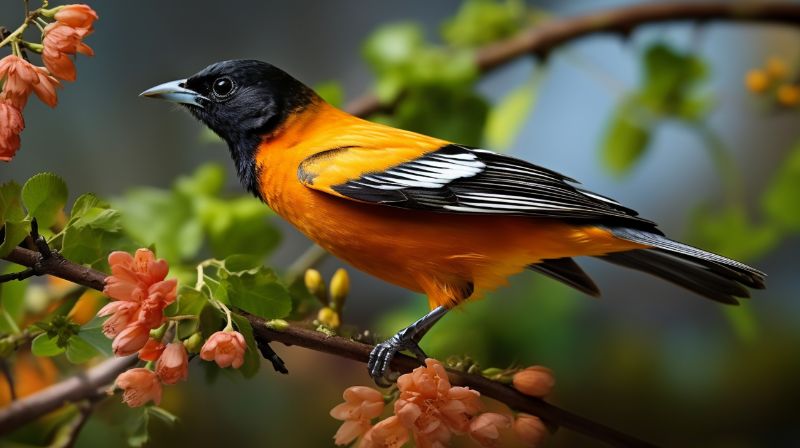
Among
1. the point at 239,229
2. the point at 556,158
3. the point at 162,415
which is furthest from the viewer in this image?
the point at 556,158

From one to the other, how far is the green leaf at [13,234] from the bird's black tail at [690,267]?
1.18ft

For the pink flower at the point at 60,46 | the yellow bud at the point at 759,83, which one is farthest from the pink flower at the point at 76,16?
the yellow bud at the point at 759,83

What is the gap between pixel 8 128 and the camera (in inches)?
16.0

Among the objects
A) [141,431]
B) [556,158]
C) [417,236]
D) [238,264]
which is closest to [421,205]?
[417,236]

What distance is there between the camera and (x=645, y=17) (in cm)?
90

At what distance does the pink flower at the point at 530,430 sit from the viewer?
1.52 feet

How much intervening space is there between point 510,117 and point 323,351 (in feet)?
1.90

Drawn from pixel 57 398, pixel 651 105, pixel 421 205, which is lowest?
pixel 57 398

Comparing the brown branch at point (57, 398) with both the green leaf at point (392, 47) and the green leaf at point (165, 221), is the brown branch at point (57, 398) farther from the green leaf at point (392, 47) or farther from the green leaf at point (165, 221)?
the green leaf at point (392, 47)

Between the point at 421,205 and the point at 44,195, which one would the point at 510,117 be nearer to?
the point at 421,205

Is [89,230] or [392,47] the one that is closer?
[89,230]

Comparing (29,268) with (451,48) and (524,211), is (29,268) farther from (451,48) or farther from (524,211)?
(451,48)

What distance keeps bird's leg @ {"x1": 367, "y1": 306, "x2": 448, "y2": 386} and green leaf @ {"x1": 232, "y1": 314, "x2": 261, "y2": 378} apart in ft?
0.21

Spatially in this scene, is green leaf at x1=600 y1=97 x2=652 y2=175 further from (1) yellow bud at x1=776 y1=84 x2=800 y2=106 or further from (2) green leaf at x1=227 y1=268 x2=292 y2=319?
(2) green leaf at x1=227 y1=268 x2=292 y2=319
